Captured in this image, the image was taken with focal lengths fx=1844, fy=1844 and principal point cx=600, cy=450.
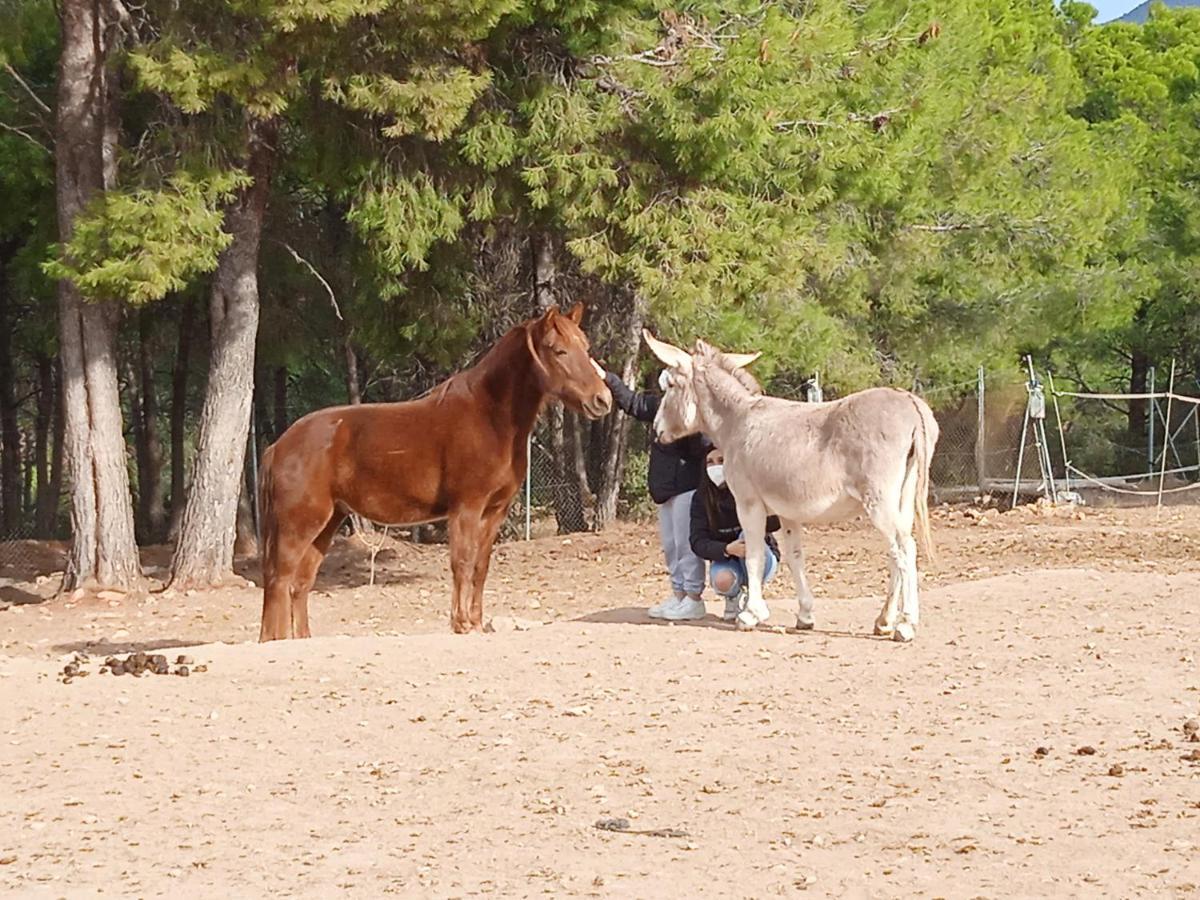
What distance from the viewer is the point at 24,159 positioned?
20.9 meters

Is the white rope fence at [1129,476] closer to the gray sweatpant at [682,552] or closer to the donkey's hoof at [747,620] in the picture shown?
Result: the gray sweatpant at [682,552]

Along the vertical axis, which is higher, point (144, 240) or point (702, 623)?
point (144, 240)

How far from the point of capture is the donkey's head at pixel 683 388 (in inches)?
470

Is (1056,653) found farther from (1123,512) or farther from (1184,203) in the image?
(1184,203)

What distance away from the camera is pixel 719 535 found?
12.1 m

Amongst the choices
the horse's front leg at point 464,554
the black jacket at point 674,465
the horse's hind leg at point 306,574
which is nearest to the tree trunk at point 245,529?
the horse's hind leg at point 306,574

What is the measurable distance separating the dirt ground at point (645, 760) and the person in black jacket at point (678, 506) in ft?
1.59

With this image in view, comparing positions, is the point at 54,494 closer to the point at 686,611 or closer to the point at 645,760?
the point at 686,611

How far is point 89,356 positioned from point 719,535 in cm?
872

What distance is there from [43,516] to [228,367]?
11103mm

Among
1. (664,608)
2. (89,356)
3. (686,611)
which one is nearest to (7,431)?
(89,356)

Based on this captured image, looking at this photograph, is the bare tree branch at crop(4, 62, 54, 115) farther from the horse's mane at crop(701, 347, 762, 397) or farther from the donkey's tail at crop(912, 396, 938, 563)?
the donkey's tail at crop(912, 396, 938, 563)

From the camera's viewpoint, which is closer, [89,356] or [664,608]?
[664,608]

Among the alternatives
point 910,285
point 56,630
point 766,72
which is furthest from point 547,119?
point 910,285
